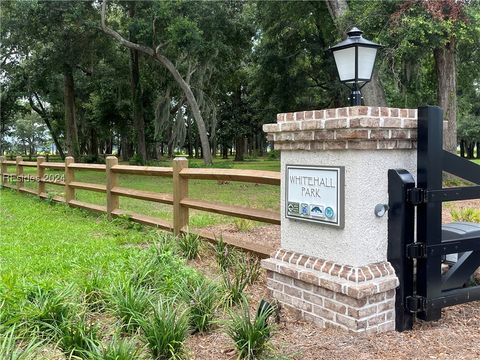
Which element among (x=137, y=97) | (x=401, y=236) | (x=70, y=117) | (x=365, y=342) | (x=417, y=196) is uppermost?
(x=137, y=97)

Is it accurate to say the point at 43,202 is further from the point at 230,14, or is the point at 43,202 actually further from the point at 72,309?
the point at 230,14

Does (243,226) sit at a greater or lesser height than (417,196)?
lesser

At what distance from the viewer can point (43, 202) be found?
10969 mm

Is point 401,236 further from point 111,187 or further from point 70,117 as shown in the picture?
point 70,117

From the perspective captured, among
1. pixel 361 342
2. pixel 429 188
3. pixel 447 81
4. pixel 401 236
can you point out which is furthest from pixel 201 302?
pixel 447 81

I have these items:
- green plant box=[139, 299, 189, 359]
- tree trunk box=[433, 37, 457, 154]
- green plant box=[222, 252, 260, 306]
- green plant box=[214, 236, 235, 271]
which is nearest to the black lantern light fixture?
green plant box=[222, 252, 260, 306]

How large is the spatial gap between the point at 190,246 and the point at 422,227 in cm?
283

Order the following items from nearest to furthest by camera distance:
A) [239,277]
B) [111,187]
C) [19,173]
Result: 1. [239,277]
2. [111,187]
3. [19,173]

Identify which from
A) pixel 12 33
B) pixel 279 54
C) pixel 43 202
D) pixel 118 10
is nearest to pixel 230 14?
pixel 279 54

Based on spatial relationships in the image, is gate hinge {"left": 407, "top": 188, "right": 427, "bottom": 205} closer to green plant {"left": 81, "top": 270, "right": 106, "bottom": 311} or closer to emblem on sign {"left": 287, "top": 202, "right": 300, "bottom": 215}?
emblem on sign {"left": 287, "top": 202, "right": 300, "bottom": 215}

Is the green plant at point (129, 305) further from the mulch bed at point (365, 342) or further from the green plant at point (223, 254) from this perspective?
the green plant at point (223, 254)

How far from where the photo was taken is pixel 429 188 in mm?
3191

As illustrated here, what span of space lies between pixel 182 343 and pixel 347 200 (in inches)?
54.9

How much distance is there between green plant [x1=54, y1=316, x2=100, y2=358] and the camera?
2.77 meters
